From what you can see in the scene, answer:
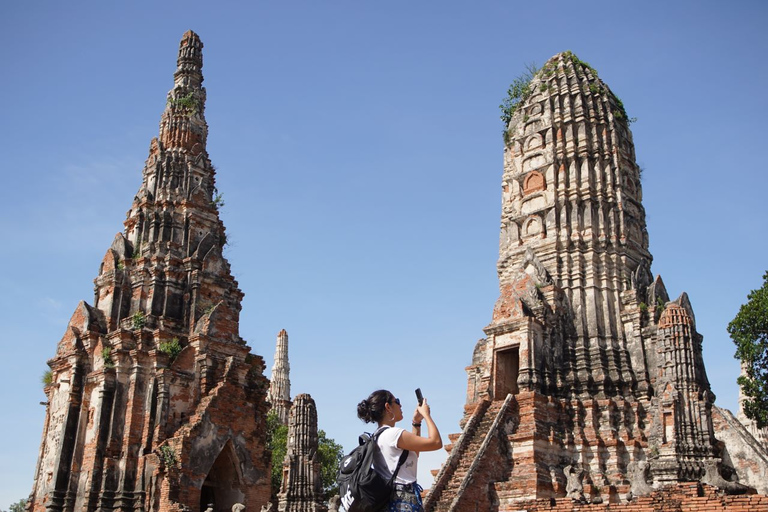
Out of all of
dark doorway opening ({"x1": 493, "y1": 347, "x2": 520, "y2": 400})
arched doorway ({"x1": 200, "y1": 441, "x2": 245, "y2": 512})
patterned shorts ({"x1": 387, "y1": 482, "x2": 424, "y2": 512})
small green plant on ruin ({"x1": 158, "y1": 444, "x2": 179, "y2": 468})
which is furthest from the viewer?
dark doorway opening ({"x1": 493, "y1": 347, "x2": 520, "y2": 400})

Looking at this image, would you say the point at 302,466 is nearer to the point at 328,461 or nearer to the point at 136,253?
the point at 136,253

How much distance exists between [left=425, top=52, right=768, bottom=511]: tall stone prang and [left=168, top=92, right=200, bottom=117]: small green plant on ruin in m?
10.4

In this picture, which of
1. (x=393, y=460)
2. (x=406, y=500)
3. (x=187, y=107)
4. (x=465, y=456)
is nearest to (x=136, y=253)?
(x=187, y=107)

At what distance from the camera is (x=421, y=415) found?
5.68m

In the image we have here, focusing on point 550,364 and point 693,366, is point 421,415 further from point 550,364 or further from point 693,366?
point 550,364

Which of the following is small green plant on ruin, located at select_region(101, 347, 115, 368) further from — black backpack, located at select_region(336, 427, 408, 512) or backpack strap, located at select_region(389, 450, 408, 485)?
backpack strap, located at select_region(389, 450, 408, 485)

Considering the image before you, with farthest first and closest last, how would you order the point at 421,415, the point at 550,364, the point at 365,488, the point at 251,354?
the point at 251,354 < the point at 550,364 < the point at 421,415 < the point at 365,488

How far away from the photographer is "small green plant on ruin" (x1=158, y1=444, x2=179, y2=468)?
1953cm

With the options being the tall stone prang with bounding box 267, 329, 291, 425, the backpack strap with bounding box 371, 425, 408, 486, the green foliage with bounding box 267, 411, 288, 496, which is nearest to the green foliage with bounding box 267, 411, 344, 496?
the green foliage with bounding box 267, 411, 288, 496

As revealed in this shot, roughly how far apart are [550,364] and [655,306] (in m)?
3.37

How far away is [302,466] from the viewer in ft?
60.4

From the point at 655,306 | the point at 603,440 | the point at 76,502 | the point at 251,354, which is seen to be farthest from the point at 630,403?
the point at 76,502

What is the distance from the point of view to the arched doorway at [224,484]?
2106 centimetres

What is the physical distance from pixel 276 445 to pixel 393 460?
3509 cm
